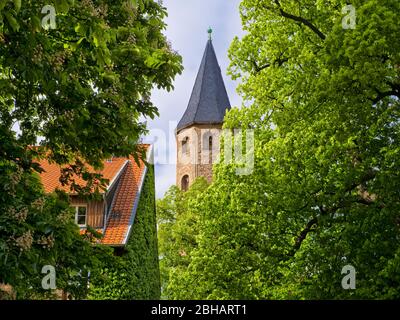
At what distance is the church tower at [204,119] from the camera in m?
62.2

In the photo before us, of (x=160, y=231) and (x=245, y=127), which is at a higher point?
(x=245, y=127)

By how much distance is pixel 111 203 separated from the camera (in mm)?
23328

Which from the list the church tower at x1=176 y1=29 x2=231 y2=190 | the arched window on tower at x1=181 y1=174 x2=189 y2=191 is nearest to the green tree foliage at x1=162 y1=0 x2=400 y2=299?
the church tower at x1=176 y1=29 x2=231 y2=190

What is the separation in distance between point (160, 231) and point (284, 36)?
81.1ft

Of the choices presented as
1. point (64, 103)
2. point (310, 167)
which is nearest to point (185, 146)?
point (310, 167)

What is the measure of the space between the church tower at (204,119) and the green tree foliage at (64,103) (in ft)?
167

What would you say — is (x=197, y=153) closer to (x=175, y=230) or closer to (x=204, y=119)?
(x=204, y=119)

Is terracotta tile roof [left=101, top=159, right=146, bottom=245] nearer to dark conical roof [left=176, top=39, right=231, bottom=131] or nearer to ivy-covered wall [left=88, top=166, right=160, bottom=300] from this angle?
ivy-covered wall [left=88, top=166, right=160, bottom=300]

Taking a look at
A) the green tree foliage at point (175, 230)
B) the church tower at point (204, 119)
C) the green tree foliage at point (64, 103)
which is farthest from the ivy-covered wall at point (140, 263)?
the church tower at point (204, 119)

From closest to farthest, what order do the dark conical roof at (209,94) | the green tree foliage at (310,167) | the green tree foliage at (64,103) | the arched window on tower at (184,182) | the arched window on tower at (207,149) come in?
the green tree foliage at (64,103) → the green tree foliage at (310,167) → the arched window on tower at (207,149) → the dark conical roof at (209,94) → the arched window on tower at (184,182)

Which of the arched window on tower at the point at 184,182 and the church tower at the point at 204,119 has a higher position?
the church tower at the point at 204,119

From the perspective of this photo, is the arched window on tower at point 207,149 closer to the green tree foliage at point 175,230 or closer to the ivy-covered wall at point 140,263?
the green tree foliage at point 175,230
